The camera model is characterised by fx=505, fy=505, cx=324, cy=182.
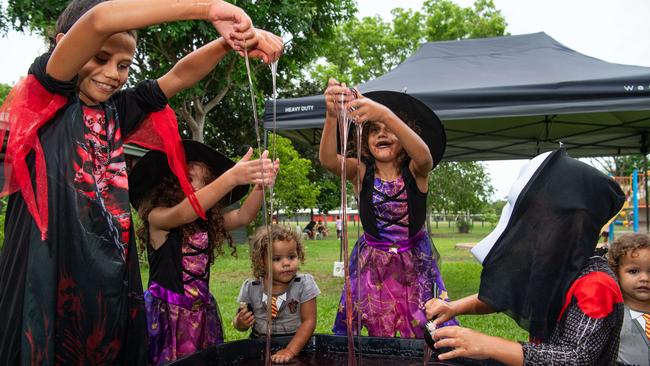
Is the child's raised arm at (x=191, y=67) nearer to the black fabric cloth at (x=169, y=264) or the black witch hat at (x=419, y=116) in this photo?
the black fabric cloth at (x=169, y=264)

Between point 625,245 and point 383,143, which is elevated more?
point 383,143

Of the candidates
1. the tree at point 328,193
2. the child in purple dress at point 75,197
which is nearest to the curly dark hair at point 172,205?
the child in purple dress at point 75,197

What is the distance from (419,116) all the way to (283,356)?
1.33m

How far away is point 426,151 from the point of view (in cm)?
217

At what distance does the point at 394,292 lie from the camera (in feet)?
7.59

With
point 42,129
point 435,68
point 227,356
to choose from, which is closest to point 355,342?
point 227,356

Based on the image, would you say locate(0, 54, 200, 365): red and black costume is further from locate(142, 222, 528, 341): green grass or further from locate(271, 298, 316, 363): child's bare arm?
locate(142, 222, 528, 341): green grass

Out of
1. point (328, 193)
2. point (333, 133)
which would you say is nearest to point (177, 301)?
point (333, 133)

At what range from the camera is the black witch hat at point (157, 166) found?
220cm

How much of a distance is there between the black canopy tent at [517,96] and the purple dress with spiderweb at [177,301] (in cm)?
258

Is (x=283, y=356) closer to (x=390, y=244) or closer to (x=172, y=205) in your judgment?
(x=390, y=244)

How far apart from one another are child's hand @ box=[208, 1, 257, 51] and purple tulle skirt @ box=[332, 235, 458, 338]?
1267 millimetres

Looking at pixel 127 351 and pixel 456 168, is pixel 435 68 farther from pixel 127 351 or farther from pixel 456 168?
pixel 456 168

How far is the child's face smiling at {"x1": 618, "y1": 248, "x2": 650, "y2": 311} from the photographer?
2.29 meters
